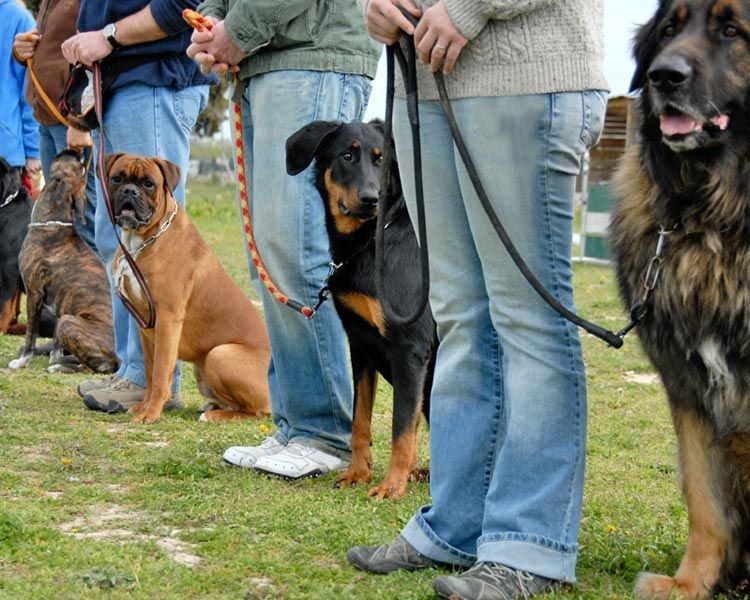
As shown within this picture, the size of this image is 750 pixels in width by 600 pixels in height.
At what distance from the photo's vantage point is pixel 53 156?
7.86 meters

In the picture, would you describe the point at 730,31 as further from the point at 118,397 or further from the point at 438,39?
the point at 118,397

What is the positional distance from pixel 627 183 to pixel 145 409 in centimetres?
364

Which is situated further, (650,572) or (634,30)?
(650,572)

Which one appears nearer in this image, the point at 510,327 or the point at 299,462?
the point at 510,327

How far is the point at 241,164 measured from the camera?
458 centimetres

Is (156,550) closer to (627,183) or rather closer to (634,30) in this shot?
(627,183)

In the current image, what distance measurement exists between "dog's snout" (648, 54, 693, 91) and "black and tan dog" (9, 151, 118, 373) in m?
5.46

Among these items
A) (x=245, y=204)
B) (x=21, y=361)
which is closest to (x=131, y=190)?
(x=245, y=204)

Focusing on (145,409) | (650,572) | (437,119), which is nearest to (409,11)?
(437,119)

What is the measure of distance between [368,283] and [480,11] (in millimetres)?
1808

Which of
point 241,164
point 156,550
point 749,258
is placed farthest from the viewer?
point 241,164

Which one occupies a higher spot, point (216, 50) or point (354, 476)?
point (216, 50)

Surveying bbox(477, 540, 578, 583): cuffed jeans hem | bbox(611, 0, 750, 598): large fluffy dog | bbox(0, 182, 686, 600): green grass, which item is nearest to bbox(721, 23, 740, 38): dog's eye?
bbox(611, 0, 750, 598): large fluffy dog

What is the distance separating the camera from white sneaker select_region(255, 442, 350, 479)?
435cm
